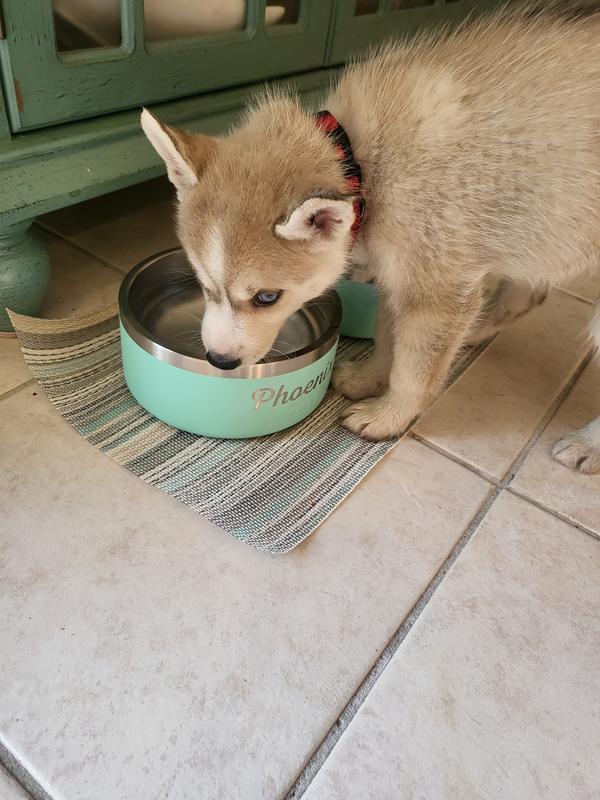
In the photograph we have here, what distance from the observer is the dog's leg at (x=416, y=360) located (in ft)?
4.00

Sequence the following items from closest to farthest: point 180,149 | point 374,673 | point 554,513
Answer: point 374,673 → point 180,149 → point 554,513

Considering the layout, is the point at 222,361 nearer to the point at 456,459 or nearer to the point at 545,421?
the point at 456,459

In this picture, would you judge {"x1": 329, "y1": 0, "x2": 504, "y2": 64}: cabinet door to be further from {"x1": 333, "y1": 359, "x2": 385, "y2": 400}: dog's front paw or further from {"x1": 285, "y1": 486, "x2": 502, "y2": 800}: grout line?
{"x1": 285, "y1": 486, "x2": 502, "y2": 800}: grout line

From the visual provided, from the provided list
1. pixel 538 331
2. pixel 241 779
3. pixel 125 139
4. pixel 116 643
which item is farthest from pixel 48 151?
pixel 538 331

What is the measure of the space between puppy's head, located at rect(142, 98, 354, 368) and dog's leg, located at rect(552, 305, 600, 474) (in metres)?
0.64

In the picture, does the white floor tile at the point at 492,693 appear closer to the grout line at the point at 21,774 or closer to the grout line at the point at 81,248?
the grout line at the point at 21,774

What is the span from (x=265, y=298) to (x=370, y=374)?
1.39ft

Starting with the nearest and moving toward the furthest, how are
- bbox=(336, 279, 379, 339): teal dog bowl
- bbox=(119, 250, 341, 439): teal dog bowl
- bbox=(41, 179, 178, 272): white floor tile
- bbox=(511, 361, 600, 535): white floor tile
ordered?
bbox=(119, 250, 341, 439): teal dog bowl → bbox=(511, 361, 600, 535): white floor tile → bbox=(336, 279, 379, 339): teal dog bowl → bbox=(41, 179, 178, 272): white floor tile

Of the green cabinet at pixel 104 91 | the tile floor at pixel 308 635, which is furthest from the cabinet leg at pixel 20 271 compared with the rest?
the tile floor at pixel 308 635

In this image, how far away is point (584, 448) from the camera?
1383 millimetres

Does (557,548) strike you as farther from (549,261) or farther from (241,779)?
(241,779)

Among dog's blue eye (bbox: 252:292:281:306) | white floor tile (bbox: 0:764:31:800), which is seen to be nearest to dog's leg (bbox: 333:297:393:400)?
dog's blue eye (bbox: 252:292:281:306)

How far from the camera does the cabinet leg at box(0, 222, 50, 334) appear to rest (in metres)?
1.33

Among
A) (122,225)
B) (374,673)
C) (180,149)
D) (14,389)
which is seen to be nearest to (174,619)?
(374,673)
